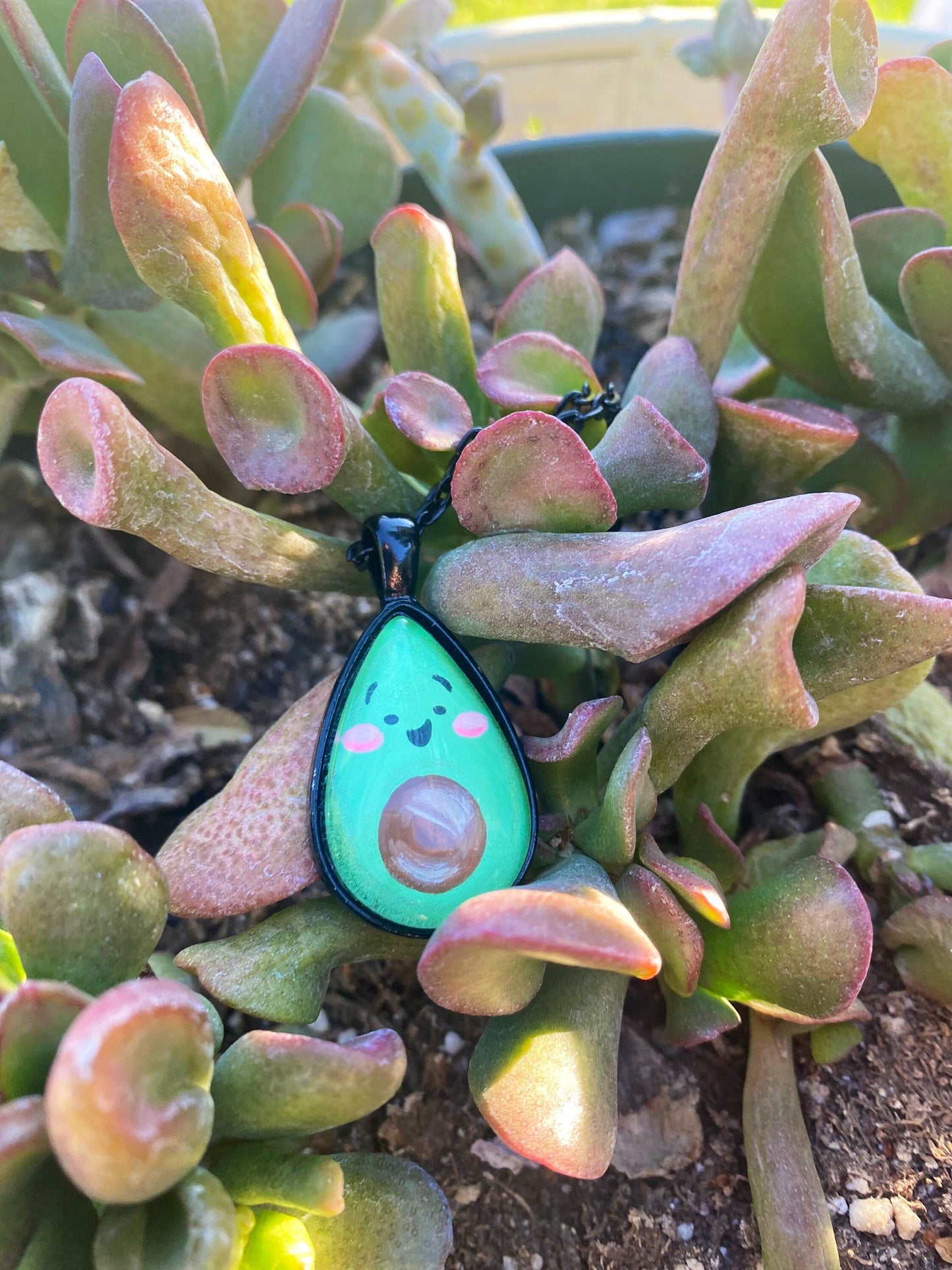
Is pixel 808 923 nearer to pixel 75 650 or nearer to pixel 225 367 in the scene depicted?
pixel 225 367

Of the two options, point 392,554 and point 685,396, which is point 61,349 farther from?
point 685,396

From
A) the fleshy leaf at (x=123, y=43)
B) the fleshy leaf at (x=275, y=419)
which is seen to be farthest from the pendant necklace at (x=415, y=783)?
the fleshy leaf at (x=123, y=43)

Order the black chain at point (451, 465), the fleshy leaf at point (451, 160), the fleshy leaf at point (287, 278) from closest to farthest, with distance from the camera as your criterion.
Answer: the black chain at point (451, 465) → the fleshy leaf at point (287, 278) → the fleshy leaf at point (451, 160)

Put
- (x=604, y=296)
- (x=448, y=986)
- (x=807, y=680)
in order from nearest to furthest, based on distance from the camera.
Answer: (x=448, y=986)
(x=807, y=680)
(x=604, y=296)

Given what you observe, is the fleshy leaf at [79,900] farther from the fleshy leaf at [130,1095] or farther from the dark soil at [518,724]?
the dark soil at [518,724]

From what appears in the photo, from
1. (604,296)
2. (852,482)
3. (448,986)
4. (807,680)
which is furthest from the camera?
(604,296)

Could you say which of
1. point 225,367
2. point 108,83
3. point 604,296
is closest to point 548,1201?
point 225,367
